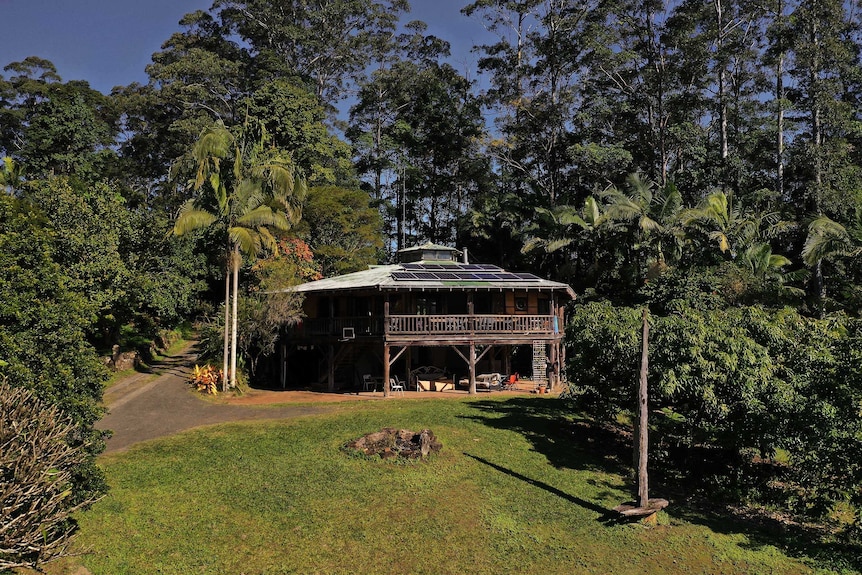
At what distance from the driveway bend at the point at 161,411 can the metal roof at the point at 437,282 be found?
565 cm

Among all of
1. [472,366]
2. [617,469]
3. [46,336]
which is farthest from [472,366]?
[46,336]

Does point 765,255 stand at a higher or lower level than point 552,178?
lower

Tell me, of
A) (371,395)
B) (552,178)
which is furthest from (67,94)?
(552,178)

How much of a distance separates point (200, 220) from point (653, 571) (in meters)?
18.6

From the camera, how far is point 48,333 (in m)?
9.35

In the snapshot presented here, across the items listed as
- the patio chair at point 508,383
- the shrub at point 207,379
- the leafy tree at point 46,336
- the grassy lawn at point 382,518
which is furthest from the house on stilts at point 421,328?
the leafy tree at point 46,336

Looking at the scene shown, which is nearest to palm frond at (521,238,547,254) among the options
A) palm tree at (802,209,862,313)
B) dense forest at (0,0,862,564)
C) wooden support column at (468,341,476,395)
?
dense forest at (0,0,862,564)

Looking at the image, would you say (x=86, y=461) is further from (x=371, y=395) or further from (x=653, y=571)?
(x=371, y=395)

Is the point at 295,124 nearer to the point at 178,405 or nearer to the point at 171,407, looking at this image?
the point at 178,405

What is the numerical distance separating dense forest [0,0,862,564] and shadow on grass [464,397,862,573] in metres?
0.63

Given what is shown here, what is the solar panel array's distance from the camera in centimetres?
2366

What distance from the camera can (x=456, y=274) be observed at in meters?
25.3

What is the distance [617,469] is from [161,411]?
591 inches

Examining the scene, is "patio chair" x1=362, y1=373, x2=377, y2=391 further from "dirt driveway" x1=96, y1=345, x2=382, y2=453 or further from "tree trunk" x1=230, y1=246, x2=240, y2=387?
"tree trunk" x1=230, y1=246, x2=240, y2=387
